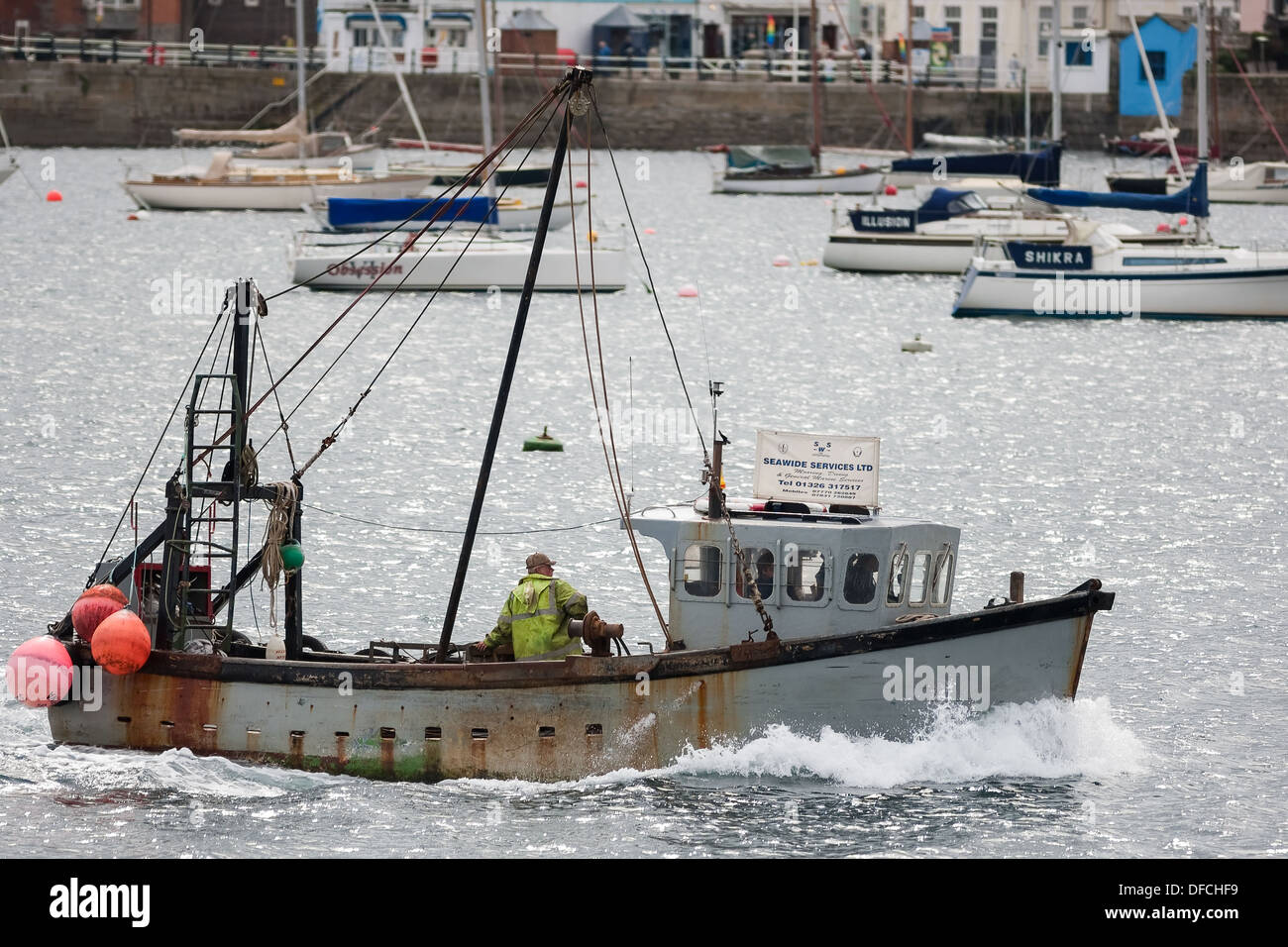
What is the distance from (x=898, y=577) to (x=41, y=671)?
27.8 feet

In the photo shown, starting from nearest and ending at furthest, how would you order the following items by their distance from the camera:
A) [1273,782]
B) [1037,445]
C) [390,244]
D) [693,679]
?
[693,679]
[1273,782]
[1037,445]
[390,244]

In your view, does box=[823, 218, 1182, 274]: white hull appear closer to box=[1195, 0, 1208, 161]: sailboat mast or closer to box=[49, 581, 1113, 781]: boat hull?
box=[1195, 0, 1208, 161]: sailboat mast

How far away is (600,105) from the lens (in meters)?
108

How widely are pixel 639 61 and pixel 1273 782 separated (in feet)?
339

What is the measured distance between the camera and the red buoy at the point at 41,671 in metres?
20.4

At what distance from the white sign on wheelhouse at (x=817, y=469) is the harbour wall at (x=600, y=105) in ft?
290

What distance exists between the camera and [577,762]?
2012 cm

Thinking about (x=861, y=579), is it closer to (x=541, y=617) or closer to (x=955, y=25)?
(x=541, y=617)

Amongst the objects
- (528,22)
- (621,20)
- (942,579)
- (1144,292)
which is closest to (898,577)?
(942,579)

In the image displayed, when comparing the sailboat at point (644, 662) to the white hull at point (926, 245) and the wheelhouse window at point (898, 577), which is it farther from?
the white hull at point (926, 245)

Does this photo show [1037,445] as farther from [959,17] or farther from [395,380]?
[959,17]

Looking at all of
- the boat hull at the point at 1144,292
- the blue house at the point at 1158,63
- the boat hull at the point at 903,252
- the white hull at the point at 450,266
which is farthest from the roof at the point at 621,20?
the boat hull at the point at 1144,292
